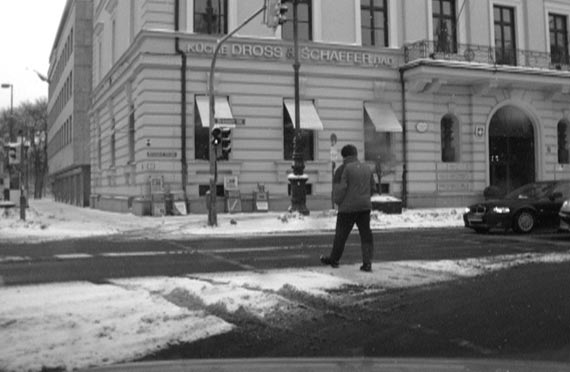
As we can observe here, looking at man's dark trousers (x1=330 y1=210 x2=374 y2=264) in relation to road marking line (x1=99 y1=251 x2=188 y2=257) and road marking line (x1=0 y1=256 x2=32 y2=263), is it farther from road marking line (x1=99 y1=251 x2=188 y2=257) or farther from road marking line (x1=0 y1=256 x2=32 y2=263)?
road marking line (x1=0 y1=256 x2=32 y2=263)

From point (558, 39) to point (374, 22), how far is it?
10653 mm

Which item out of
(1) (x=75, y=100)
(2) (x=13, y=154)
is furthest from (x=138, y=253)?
(1) (x=75, y=100)

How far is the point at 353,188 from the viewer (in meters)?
8.62

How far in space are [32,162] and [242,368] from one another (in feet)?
293

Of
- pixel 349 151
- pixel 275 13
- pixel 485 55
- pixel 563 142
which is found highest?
pixel 485 55

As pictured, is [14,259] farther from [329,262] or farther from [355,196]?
[355,196]

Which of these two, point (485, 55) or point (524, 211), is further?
point (485, 55)

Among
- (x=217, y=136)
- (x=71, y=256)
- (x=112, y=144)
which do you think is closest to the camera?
(x=71, y=256)

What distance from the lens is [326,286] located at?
7387mm

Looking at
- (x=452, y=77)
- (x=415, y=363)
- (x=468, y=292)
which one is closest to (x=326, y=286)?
(x=468, y=292)

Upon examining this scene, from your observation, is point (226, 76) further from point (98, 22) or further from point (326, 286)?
point (326, 286)

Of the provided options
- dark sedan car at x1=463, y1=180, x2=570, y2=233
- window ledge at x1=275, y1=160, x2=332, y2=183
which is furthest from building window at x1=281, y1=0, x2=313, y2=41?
dark sedan car at x1=463, y1=180, x2=570, y2=233

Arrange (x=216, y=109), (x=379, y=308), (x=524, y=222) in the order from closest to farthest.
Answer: (x=379, y=308), (x=524, y=222), (x=216, y=109)

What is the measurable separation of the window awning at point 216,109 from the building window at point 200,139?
13.7 inches
